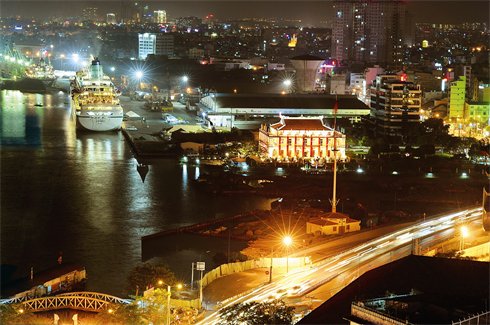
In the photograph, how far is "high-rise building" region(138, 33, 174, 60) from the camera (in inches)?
1598

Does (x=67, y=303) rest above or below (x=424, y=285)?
below

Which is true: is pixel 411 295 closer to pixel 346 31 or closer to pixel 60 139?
pixel 60 139

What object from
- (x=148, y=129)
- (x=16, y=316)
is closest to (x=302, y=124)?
(x=148, y=129)

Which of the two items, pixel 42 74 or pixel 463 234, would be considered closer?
pixel 463 234

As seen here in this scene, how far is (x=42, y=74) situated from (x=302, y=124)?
2172cm

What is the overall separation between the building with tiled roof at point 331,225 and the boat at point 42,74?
2435cm

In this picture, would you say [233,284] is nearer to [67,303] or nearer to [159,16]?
[67,303]

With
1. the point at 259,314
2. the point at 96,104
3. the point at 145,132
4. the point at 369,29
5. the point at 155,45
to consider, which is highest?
the point at 369,29

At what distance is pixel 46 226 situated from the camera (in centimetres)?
870

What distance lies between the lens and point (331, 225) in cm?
784

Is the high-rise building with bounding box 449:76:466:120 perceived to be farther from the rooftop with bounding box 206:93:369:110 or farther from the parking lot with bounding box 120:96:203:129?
the parking lot with bounding box 120:96:203:129

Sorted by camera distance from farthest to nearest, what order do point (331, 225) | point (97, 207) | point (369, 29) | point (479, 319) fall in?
point (369, 29)
point (97, 207)
point (331, 225)
point (479, 319)

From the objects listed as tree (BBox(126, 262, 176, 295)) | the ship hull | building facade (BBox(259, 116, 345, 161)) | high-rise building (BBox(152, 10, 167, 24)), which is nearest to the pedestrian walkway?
tree (BBox(126, 262, 176, 295))

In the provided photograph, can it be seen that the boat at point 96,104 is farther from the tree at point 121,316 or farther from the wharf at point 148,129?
the tree at point 121,316
